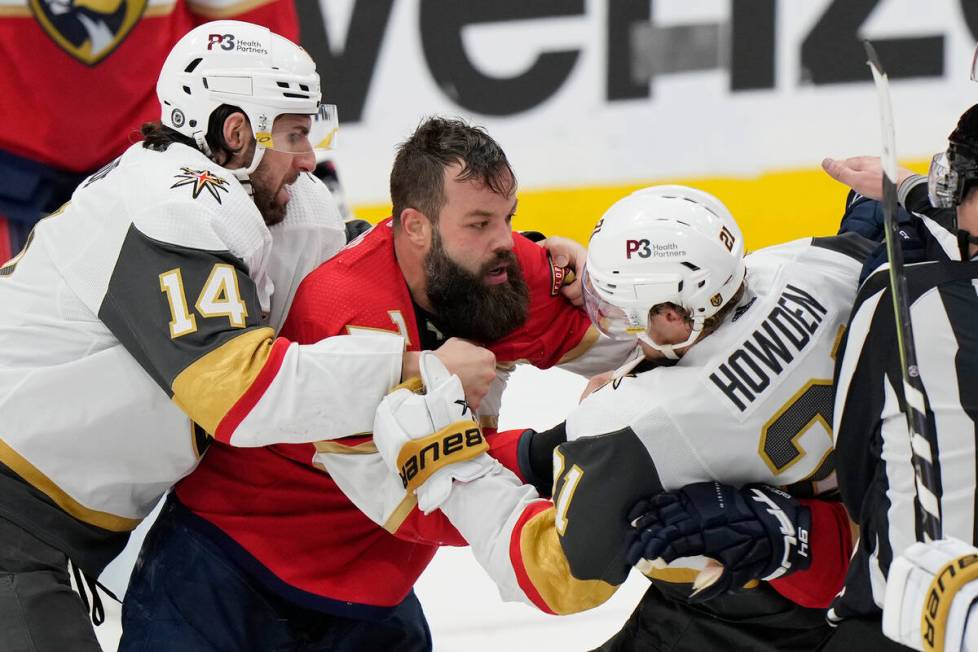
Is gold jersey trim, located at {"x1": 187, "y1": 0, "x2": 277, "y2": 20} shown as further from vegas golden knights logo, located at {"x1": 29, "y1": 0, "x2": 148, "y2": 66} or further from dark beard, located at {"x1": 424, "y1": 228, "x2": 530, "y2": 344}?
dark beard, located at {"x1": 424, "y1": 228, "x2": 530, "y2": 344}

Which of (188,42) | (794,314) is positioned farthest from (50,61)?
(794,314)

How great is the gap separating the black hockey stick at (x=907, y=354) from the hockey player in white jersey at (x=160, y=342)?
0.94m

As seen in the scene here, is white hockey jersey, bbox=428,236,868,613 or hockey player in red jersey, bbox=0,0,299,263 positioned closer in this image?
white hockey jersey, bbox=428,236,868,613

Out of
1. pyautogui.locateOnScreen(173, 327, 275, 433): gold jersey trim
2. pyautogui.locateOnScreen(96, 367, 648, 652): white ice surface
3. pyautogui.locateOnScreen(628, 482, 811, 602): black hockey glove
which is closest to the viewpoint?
pyautogui.locateOnScreen(628, 482, 811, 602): black hockey glove

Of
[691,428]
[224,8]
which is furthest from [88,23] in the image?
[691,428]

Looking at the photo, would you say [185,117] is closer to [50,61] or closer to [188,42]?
[188,42]

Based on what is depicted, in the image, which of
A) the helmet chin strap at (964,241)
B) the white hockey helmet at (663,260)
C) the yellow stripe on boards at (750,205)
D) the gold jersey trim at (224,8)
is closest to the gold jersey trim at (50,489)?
the white hockey helmet at (663,260)

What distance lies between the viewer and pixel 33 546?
270 cm

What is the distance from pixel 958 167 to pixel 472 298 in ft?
3.71

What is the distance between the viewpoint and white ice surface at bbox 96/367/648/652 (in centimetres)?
359

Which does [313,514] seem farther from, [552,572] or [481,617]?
[481,617]

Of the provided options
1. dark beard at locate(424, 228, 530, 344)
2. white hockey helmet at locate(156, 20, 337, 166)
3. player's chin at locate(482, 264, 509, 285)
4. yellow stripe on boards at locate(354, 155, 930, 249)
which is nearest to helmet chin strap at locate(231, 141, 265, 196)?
white hockey helmet at locate(156, 20, 337, 166)

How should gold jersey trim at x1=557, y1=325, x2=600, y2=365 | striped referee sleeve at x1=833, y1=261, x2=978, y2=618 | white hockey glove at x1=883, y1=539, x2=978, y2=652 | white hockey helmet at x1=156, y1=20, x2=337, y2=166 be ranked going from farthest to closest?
gold jersey trim at x1=557, y1=325, x2=600, y2=365 → white hockey helmet at x1=156, y1=20, x2=337, y2=166 → striped referee sleeve at x1=833, y1=261, x2=978, y2=618 → white hockey glove at x1=883, y1=539, x2=978, y2=652

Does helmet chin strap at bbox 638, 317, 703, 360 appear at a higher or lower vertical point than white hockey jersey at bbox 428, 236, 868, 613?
higher
